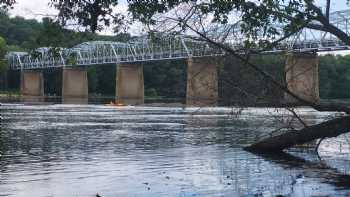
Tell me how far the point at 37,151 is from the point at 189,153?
24.9 feet

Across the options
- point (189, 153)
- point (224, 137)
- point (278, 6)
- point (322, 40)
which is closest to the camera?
point (278, 6)

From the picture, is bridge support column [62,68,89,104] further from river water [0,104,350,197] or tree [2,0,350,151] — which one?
tree [2,0,350,151]

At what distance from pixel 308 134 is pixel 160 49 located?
10339 centimetres

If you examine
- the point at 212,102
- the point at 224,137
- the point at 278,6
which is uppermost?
the point at 278,6

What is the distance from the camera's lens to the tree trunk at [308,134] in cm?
2305

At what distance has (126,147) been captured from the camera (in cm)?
3456

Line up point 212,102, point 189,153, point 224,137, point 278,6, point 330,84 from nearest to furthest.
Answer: point 278,6, point 212,102, point 189,153, point 224,137, point 330,84

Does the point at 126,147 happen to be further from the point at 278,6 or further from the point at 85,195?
the point at 278,6

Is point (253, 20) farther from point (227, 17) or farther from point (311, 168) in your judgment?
point (311, 168)

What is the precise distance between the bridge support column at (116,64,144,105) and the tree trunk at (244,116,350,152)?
120166mm

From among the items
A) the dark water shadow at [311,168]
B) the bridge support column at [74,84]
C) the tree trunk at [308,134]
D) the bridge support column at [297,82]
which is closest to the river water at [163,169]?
the dark water shadow at [311,168]

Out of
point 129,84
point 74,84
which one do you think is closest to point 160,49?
point 129,84

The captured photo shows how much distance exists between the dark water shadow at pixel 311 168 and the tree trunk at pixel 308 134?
0.49 meters

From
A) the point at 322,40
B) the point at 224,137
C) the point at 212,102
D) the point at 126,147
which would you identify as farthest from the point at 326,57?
the point at 212,102
